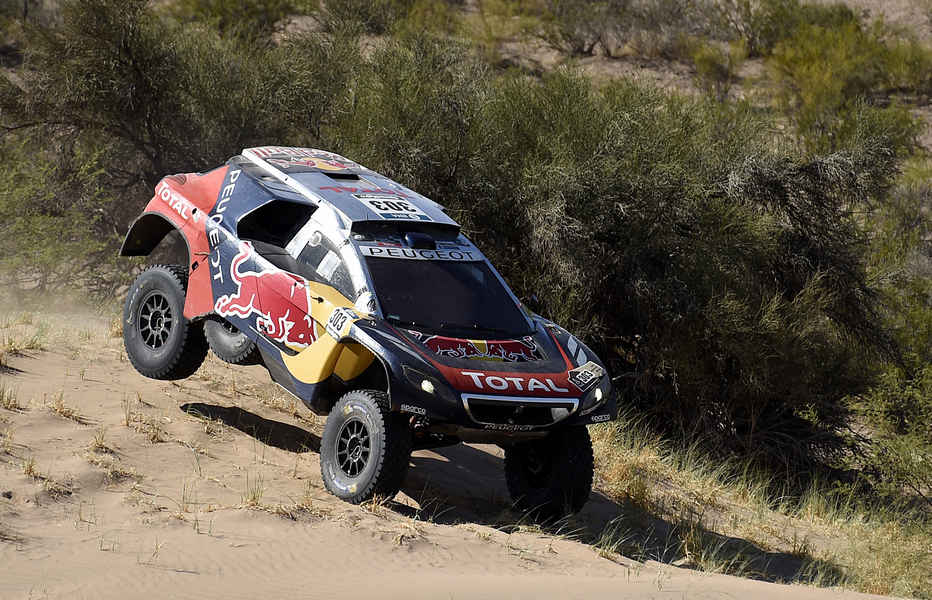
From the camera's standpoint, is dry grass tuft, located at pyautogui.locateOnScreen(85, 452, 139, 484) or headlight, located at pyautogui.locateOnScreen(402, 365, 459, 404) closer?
headlight, located at pyautogui.locateOnScreen(402, 365, 459, 404)

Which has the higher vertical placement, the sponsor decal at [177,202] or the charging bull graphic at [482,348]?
the sponsor decal at [177,202]

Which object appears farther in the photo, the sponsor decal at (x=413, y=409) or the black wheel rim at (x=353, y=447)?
the black wheel rim at (x=353, y=447)

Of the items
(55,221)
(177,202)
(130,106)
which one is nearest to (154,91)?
(130,106)

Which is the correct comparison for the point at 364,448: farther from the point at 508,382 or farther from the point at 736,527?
the point at 736,527

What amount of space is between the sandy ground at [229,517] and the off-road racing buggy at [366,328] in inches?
18.8

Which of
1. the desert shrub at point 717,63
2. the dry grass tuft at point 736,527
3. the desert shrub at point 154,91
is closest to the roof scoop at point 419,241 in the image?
the dry grass tuft at point 736,527

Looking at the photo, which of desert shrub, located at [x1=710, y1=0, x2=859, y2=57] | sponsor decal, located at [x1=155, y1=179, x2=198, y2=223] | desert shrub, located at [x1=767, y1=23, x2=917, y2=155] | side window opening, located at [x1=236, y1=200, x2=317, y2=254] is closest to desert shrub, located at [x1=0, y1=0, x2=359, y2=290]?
sponsor decal, located at [x1=155, y1=179, x2=198, y2=223]

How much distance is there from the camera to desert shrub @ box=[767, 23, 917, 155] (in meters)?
30.5

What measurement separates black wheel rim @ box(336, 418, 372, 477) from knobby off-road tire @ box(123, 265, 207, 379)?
6.00ft

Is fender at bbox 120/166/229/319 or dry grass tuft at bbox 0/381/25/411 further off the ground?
fender at bbox 120/166/229/319

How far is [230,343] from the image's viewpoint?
26.3 ft

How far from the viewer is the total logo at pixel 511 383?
6.75 m

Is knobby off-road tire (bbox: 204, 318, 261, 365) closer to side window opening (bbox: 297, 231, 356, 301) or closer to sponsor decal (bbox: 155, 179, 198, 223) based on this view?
side window opening (bbox: 297, 231, 356, 301)

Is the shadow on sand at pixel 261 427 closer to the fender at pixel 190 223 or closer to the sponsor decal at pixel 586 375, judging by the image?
the fender at pixel 190 223
